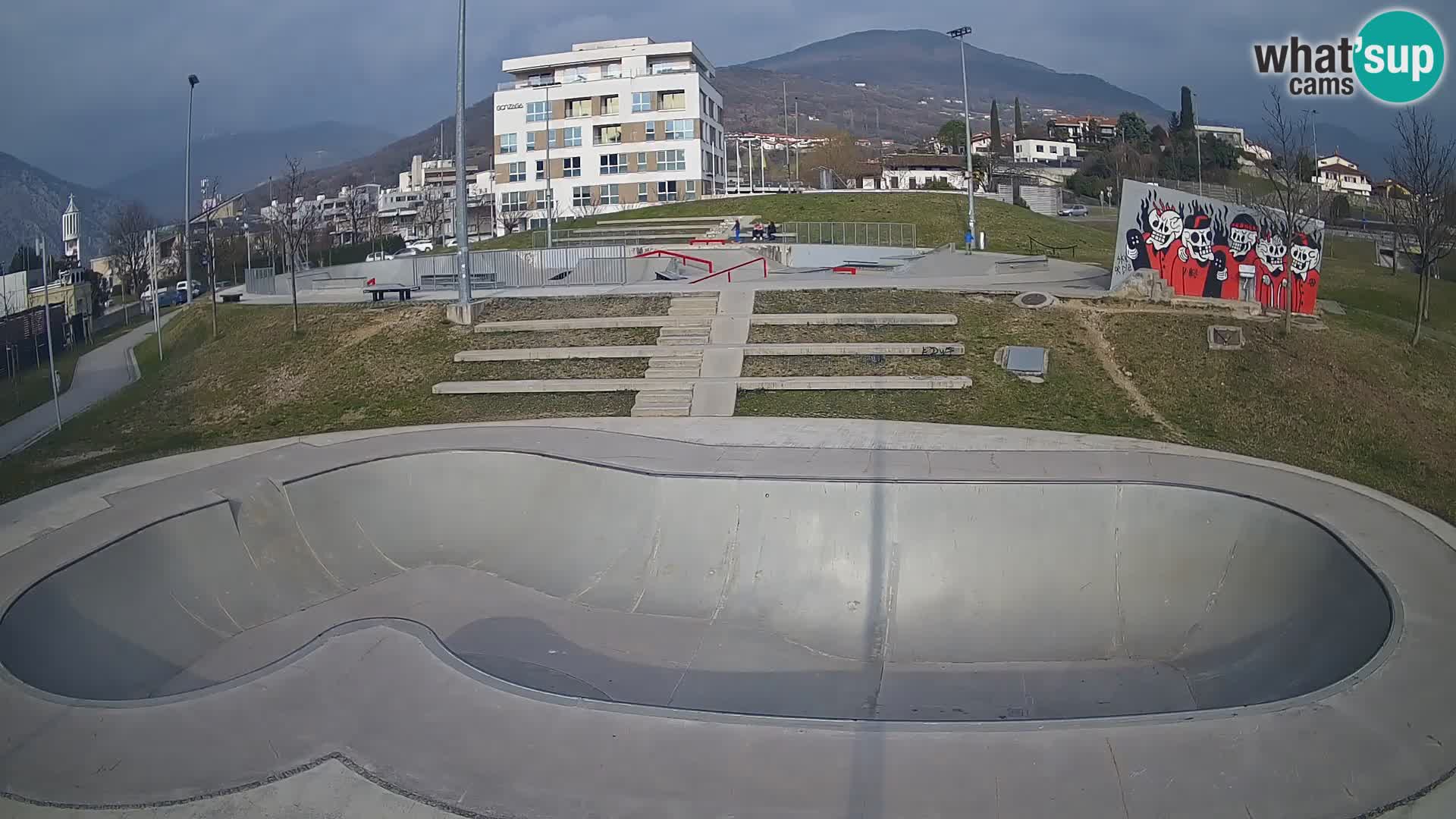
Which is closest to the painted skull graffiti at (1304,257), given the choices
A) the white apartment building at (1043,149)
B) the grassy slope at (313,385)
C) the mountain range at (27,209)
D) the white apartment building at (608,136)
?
the grassy slope at (313,385)

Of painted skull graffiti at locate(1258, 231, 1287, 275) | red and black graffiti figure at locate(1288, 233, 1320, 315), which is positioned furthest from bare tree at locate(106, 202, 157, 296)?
red and black graffiti figure at locate(1288, 233, 1320, 315)

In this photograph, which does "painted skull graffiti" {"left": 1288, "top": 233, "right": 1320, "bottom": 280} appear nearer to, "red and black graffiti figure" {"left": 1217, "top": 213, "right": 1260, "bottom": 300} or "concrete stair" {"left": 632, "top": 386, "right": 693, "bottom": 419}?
"red and black graffiti figure" {"left": 1217, "top": 213, "right": 1260, "bottom": 300}

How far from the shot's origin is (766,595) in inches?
582

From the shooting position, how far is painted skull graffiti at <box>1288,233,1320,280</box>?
86.2 feet

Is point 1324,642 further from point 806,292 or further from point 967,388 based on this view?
point 806,292

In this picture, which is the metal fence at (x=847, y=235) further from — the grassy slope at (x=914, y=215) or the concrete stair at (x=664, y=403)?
the concrete stair at (x=664, y=403)

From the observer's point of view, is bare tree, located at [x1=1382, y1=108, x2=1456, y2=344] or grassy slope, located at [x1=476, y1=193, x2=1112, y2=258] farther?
grassy slope, located at [x1=476, y1=193, x2=1112, y2=258]

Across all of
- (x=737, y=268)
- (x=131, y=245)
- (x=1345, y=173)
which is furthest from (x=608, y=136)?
(x=1345, y=173)

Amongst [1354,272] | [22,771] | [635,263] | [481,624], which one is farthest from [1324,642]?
[1354,272]

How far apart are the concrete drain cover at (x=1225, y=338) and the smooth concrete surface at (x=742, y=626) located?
21.9 feet

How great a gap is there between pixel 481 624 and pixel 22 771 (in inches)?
250

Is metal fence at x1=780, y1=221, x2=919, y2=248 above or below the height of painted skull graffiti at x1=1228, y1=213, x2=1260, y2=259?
above

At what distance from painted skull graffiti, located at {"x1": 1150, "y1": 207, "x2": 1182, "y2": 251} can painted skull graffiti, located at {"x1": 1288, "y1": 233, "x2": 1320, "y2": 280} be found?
303cm

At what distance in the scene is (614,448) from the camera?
19125 mm
